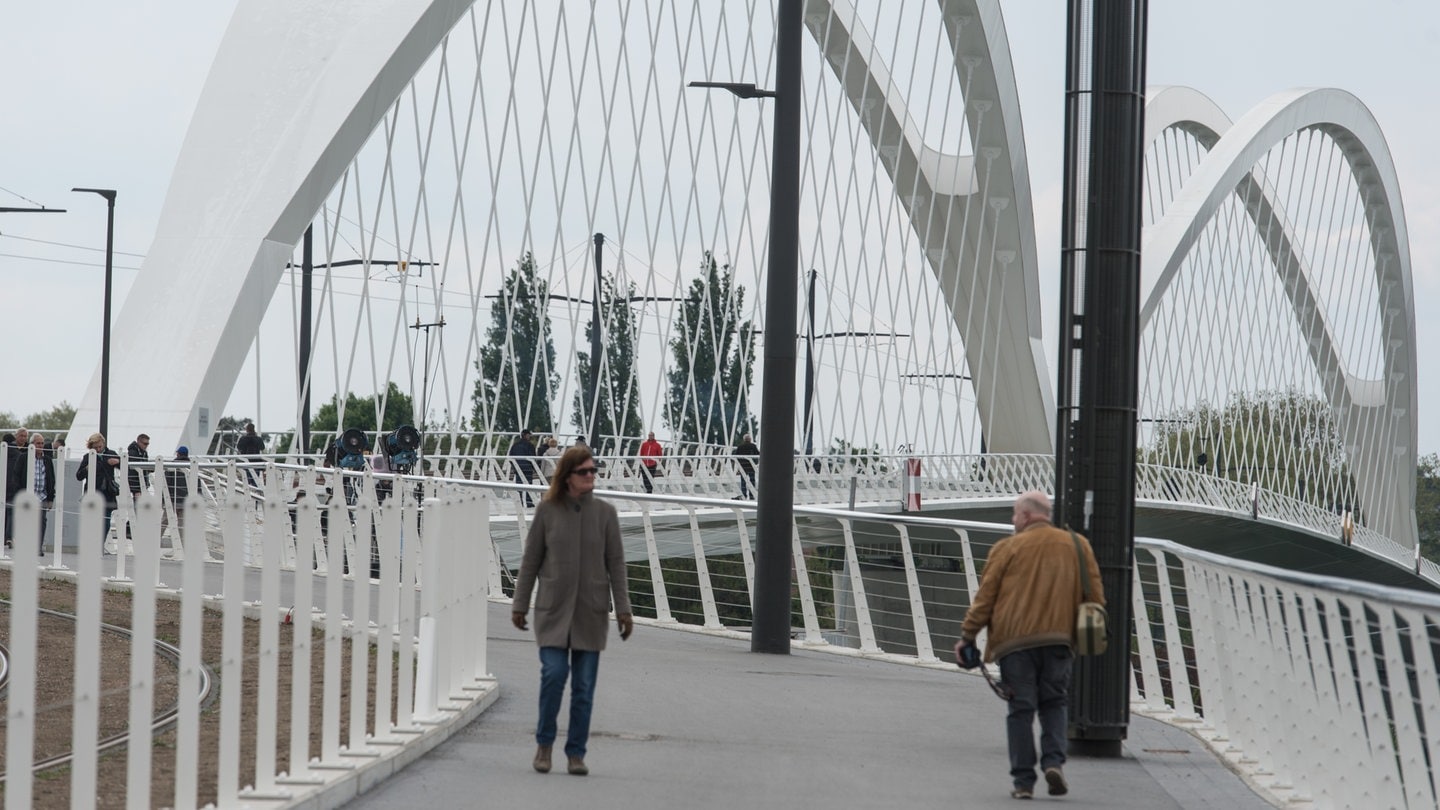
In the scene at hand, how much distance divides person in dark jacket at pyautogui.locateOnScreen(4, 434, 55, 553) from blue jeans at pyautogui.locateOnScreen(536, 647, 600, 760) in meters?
13.8

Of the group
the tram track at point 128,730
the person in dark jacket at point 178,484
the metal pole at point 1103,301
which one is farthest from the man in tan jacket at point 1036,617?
the person in dark jacket at point 178,484

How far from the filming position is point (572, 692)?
29.3 ft

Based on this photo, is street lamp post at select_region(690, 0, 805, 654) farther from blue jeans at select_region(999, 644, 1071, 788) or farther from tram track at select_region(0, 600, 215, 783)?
blue jeans at select_region(999, 644, 1071, 788)

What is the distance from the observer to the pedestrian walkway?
828 cm

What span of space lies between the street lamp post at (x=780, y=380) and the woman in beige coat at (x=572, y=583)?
708 centimetres

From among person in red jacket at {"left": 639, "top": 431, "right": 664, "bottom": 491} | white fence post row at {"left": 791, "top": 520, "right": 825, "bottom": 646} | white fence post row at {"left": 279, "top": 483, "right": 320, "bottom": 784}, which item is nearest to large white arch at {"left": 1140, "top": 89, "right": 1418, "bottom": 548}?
person in red jacket at {"left": 639, "top": 431, "right": 664, "bottom": 491}

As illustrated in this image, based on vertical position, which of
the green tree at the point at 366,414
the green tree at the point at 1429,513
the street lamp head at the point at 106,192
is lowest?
the green tree at the point at 1429,513

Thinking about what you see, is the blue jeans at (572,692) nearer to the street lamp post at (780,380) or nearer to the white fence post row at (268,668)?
the white fence post row at (268,668)

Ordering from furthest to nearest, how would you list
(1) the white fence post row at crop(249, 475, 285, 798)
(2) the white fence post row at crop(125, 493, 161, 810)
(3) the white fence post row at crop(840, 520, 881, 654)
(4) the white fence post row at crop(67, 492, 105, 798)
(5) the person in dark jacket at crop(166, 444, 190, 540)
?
(5) the person in dark jacket at crop(166, 444, 190, 540) < (3) the white fence post row at crop(840, 520, 881, 654) < (1) the white fence post row at crop(249, 475, 285, 798) < (2) the white fence post row at crop(125, 493, 161, 810) < (4) the white fence post row at crop(67, 492, 105, 798)

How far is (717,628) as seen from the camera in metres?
18.5

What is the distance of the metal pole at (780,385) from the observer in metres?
16.2

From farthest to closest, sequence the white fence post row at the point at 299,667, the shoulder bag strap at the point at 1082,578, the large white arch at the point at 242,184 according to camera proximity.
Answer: the large white arch at the point at 242,184
the shoulder bag strap at the point at 1082,578
the white fence post row at the point at 299,667

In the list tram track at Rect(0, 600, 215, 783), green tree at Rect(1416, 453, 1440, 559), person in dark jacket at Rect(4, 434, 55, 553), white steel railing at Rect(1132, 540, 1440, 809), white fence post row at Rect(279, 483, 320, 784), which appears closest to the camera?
white steel railing at Rect(1132, 540, 1440, 809)

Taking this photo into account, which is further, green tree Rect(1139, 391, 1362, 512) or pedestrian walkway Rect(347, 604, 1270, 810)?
green tree Rect(1139, 391, 1362, 512)
